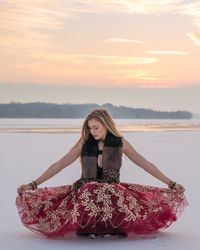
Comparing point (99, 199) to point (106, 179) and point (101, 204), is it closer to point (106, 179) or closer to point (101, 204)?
point (101, 204)

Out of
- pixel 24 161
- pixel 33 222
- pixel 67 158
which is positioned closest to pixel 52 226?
pixel 33 222

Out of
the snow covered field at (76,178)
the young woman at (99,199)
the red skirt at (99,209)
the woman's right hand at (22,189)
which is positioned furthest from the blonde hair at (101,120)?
the snow covered field at (76,178)

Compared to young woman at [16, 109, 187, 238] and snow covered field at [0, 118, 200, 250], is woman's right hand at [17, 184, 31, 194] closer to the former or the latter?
young woman at [16, 109, 187, 238]

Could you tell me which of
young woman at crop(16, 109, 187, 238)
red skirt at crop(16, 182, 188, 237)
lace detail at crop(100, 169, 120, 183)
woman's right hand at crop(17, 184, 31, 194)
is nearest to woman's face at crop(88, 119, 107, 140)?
young woman at crop(16, 109, 187, 238)

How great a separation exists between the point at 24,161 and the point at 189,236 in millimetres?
8000

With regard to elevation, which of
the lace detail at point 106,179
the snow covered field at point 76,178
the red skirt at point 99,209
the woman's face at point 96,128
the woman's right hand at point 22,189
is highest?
the woman's face at point 96,128

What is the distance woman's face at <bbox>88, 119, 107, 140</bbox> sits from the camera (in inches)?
192

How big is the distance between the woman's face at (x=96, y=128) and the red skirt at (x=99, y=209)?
38cm

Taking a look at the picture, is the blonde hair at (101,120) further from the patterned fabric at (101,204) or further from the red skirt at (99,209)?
the red skirt at (99,209)

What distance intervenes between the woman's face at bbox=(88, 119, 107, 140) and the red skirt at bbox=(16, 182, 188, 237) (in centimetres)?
38

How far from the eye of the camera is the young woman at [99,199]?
467 centimetres

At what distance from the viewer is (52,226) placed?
482cm

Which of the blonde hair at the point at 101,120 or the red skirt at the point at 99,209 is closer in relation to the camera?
the red skirt at the point at 99,209

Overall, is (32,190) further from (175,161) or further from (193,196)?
(175,161)
